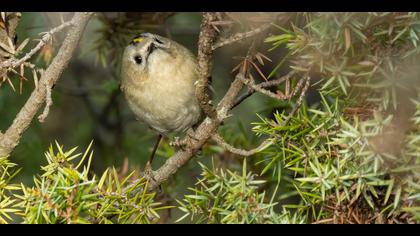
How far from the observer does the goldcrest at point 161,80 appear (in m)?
2.36

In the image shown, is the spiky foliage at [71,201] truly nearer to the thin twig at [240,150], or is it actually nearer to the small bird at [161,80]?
the thin twig at [240,150]

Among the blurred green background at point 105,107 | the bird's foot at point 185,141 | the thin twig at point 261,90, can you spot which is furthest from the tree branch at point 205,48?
the blurred green background at point 105,107

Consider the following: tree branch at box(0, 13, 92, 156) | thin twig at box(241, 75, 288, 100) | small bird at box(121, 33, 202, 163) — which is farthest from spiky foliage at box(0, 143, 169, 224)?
small bird at box(121, 33, 202, 163)

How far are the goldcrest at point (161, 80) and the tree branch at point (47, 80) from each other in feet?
1.76

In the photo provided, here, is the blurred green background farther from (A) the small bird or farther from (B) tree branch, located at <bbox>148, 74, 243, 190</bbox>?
(B) tree branch, located at <bbox>148, 74, 243, 190</bbox>

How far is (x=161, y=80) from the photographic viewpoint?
2375 millimetres

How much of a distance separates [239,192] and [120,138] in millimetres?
1972

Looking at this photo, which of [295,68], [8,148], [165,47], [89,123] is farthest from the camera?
[89,123]
